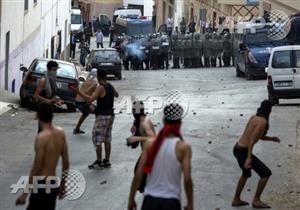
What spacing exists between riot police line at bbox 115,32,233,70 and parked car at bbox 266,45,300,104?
748 inches

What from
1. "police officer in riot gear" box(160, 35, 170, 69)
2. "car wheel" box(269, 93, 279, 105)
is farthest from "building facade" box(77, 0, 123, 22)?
"car wheel" box(269, 93, 279, 105)

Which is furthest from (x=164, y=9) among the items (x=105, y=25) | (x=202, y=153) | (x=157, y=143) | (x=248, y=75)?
(x=157, y=143)

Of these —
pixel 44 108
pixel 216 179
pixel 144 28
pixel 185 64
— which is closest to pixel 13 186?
pixel 216 179

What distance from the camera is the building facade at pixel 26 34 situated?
2936cm

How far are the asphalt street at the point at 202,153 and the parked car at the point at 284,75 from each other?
58 cm

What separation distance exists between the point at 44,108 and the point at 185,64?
124ft

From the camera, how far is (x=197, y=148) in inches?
672

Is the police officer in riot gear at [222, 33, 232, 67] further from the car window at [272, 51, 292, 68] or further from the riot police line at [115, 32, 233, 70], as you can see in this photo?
the car window at [272, 51, 292, 68]

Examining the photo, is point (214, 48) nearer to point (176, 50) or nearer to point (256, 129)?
point (176, 50)

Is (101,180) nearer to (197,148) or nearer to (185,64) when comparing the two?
(197,148)

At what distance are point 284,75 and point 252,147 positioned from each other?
14.2 metres

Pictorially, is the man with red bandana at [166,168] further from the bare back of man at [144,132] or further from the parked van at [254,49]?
the parked van at [254,49]

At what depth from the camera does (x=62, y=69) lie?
992 inches

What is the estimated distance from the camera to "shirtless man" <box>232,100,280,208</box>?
11.6m
